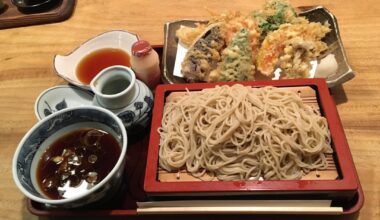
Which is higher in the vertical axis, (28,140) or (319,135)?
(319,135)

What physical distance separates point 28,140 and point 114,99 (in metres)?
0.35

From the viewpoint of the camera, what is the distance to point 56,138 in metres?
1.42

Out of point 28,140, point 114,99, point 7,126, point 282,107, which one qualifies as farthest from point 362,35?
point 7,126

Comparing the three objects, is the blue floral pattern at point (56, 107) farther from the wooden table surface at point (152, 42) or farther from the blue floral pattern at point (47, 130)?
the blue floral pattern at point (47, 130)

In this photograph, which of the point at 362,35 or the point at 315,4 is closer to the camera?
the point at 362,35

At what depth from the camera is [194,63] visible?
1710 millimetres

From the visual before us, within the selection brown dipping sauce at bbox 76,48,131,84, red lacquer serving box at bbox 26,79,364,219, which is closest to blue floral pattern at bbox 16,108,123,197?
red lacquer serving box at bbox 26,79,364,219

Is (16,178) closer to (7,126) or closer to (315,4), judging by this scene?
(7,126)

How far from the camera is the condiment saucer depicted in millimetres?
1463

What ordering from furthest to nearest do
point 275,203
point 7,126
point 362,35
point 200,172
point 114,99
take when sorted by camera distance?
point 362,35
point 7,126
point 114,99
point 200,172
point 275,203

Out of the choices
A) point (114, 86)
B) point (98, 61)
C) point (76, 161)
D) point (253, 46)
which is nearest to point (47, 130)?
point (76, 161)

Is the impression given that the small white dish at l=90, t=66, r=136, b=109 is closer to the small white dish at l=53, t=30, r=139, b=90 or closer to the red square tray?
the red square tray

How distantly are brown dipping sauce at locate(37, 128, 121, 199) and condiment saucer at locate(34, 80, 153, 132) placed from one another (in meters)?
0.12

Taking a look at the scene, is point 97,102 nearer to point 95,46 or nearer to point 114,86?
point 114,86
